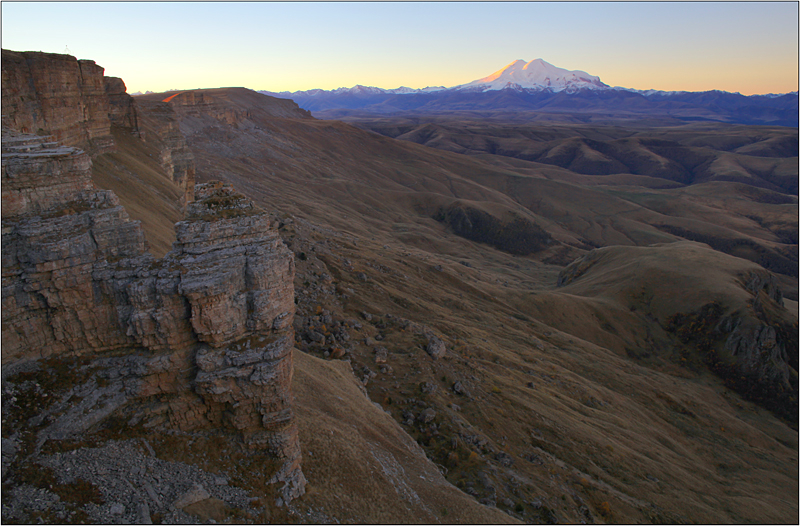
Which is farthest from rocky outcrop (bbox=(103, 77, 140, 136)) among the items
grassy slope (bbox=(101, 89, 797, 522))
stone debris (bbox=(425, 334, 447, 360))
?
stone debris (bbox=(425, 334, 447, 360))

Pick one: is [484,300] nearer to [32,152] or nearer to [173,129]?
[173,129]

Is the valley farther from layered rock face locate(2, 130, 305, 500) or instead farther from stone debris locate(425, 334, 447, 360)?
stone debris locate(425, 334, 447, 360)

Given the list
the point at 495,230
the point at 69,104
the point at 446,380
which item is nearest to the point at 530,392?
the point at 446,380

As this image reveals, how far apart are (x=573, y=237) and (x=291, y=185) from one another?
77.5 metres

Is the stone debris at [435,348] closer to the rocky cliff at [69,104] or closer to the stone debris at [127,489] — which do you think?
the stone debris at [127,489]

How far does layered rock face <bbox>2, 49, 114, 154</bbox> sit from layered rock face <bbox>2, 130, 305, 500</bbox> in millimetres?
17162

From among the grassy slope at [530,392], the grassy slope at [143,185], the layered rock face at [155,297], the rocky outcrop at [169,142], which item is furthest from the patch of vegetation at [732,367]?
the rocky outcrop at [169,142]

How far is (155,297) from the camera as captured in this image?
1451 cm

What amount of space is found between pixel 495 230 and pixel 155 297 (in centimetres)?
10254

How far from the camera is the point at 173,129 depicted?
177 ft

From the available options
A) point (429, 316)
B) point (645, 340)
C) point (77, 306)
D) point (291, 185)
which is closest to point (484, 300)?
point (429, 316)

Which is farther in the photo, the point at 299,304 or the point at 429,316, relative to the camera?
the point at 429,316

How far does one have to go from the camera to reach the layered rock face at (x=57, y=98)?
28250mm

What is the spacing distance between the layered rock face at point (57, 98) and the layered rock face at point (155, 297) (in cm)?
1716
